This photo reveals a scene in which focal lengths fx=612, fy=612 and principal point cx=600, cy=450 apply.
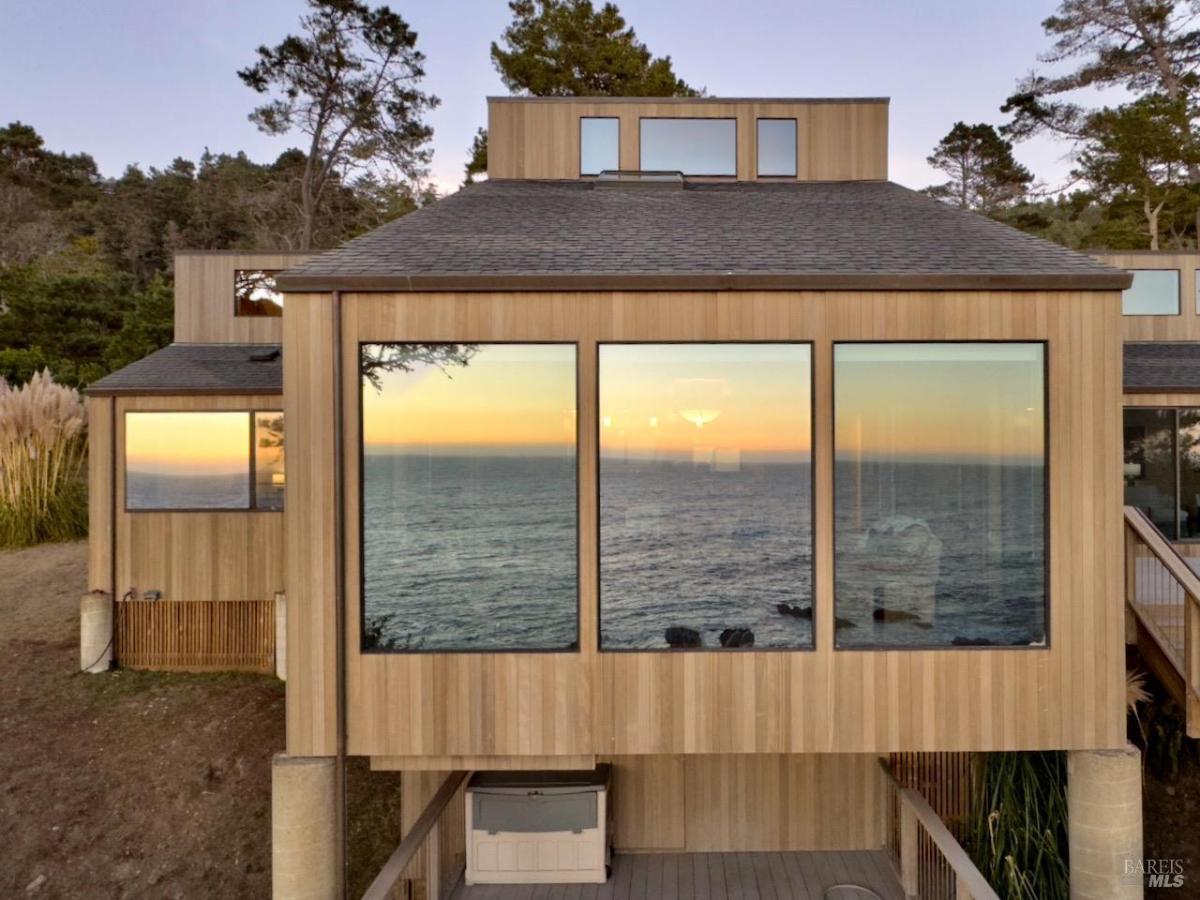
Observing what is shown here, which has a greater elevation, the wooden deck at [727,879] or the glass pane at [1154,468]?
the glass pane at [1154,468]

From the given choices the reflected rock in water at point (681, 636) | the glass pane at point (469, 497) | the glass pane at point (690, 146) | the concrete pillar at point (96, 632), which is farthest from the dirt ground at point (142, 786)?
the glass pane at point (690, 146)

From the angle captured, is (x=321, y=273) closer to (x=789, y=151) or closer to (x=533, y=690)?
(x=533, y=690)

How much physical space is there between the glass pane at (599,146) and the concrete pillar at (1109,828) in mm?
7062

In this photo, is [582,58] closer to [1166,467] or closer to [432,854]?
[1166,467]

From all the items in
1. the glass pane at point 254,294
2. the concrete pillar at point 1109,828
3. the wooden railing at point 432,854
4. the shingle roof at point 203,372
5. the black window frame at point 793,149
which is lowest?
the wooden railing at point 432,854

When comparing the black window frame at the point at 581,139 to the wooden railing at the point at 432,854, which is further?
the black window frame at the point at 581,139

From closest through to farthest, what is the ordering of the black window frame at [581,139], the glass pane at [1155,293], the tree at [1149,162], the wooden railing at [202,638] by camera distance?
1. the wooden railing at [202,638]
2. the black window frame at [581,139]
3. the glass pane at [1155,293]
4. the tree at [1149,162]

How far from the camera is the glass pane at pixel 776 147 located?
7434 millimetres

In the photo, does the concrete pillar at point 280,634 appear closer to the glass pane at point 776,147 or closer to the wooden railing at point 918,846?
the wooden railing at point 918,846

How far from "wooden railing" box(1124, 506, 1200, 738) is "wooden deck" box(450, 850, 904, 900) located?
2.44 meters

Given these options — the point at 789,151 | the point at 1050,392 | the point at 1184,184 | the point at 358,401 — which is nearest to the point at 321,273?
the point at 358,401

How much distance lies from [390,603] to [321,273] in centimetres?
201

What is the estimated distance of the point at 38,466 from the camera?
30.2 feet

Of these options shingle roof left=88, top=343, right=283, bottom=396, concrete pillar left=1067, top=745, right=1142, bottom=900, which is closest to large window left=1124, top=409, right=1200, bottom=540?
concrete pillar left=1067, top=745, right=1142, bottom=900
